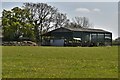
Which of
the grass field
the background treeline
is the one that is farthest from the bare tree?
the grass field

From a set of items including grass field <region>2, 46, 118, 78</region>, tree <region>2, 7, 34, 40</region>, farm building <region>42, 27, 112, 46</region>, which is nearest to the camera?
grass field <region>2, 46, 118, 78</region>

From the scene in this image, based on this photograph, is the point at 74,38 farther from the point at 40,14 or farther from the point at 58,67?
the point at 58,67

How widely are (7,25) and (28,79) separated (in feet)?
248

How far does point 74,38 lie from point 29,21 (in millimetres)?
15270

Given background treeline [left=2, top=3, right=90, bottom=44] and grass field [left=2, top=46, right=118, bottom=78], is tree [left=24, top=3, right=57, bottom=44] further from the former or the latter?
grass field [left=2, top=46, right=118, bottom=78]

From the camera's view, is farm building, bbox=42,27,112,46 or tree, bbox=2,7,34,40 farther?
farm building, bbox=42,27,112,46

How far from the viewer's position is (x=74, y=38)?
96.1 m

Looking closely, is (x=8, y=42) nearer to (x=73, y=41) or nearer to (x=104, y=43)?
(x=73, y=41)

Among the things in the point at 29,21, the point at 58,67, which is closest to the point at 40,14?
the point at 29,21

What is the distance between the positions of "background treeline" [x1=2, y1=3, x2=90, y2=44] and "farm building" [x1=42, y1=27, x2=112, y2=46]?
8.75ft

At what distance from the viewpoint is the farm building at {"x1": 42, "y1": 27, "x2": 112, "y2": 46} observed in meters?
94.2

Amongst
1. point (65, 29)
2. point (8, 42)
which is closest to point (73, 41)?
point (65, 29)

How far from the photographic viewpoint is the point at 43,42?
97312 mm

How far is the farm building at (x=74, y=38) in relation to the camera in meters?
94.2
